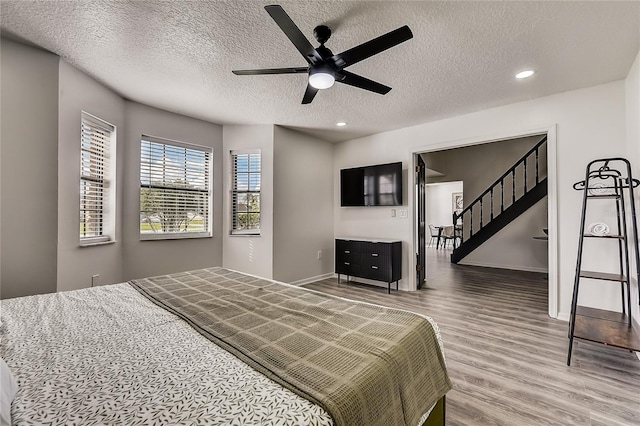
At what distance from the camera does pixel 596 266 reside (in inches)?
115

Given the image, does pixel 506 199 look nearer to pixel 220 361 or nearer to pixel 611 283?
pixel 611 283

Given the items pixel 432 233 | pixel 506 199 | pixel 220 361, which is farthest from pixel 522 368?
pixel 432 233

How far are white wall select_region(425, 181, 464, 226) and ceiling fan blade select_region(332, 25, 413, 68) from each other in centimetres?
991

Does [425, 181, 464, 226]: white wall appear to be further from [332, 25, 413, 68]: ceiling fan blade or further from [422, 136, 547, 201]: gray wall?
[332, 25, 413, 68]: ceiling fan blade

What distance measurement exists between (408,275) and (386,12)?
3.57 m

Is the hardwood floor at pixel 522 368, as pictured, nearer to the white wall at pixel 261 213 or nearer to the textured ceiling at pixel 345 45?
the white wall at pixel 261 213

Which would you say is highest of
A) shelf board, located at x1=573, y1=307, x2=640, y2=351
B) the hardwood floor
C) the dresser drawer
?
the dresser drawer

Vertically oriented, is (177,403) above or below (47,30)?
below

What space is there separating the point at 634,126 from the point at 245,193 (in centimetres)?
448

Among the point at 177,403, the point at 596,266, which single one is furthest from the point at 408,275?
the point at 177,403

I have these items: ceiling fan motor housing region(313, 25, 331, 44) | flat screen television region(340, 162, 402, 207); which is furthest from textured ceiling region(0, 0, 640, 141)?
flat screen television region(340, 162, 402, 207)

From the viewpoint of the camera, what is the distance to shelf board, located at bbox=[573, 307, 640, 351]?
82.6 inches

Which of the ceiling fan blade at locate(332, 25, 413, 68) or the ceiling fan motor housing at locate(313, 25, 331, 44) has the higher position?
the ceiling fan motor housing at locate(313, 25, 331, 44)

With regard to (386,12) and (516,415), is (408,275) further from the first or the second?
(386,12)
